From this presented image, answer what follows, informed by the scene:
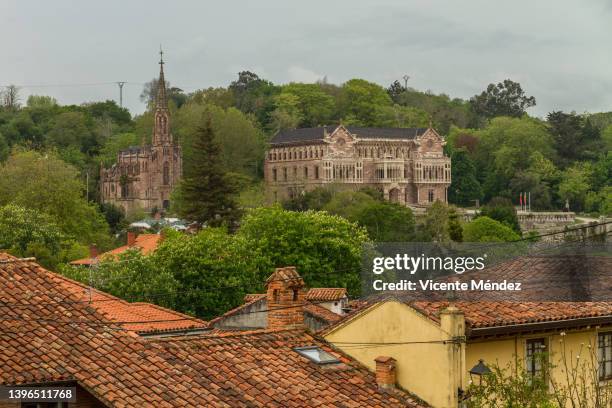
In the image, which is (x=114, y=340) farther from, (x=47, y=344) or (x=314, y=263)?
(x=314, y=263)

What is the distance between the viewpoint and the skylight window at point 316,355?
19.7m

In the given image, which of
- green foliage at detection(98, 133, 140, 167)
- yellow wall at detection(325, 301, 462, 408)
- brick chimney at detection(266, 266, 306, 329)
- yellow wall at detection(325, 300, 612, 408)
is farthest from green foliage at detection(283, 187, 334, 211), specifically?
yellow wall at detection(325, 301, 462, 408)

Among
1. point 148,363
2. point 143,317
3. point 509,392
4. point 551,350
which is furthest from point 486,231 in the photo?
point 148,363

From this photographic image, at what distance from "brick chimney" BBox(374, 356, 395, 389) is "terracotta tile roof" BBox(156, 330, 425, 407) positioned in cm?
13

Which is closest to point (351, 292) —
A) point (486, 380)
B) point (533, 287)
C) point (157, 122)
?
point (533, 287)

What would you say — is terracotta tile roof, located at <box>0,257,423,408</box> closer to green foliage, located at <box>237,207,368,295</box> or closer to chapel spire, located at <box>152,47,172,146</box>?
green foliage, located at <box>237,207,368,295</box>

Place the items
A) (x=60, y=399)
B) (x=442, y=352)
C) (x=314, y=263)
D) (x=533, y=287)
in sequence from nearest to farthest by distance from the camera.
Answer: (x=60, y=399) < (x=442, y=352) < (x=533, y=287) < (x=314, y=263)

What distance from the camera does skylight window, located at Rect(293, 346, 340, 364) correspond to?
19703 millimetres

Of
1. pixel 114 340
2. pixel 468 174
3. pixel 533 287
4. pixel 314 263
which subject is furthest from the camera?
pixel 468 174

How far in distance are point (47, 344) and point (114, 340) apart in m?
1.21

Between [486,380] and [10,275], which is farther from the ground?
[10,275]

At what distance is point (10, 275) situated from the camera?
56.6 ft

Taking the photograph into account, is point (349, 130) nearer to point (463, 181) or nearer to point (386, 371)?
point (463, 181)

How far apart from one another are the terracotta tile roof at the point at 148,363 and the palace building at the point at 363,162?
15252 centimetres
